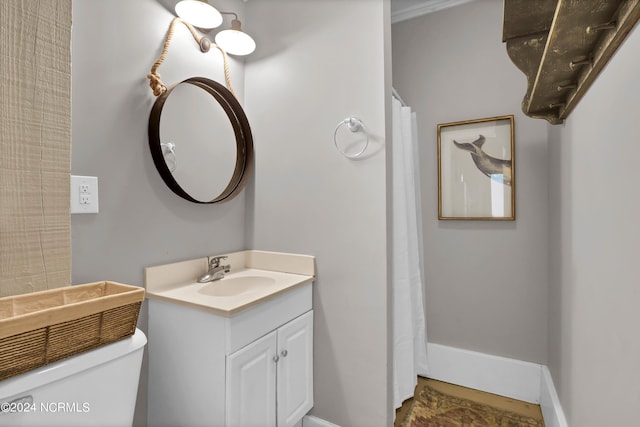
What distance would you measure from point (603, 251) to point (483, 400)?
154 centimetres

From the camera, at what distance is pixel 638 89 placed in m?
0.65

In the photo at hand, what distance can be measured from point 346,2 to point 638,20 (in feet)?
3.87

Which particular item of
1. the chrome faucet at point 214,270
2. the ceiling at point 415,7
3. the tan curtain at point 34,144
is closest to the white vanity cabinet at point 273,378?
the chrome faucet at point 214,270

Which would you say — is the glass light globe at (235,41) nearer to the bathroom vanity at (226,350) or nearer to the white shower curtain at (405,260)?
the white shower curtain at (405,260)

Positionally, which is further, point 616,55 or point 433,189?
point 433,189

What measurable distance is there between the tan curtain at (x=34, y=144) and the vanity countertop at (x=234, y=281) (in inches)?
13.9

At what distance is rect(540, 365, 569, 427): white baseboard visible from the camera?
1391 millimetres

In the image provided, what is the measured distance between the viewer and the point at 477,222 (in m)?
2.12

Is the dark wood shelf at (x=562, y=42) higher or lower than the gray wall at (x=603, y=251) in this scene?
higher

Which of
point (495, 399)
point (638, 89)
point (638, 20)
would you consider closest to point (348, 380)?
point (495, 399)

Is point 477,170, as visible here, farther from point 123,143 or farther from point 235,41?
point 123,143

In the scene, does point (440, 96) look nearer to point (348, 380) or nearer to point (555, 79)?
point (555, 79)

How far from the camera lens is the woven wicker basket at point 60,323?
696 millimetres

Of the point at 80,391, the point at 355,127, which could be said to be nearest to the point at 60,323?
the point at 80,391
